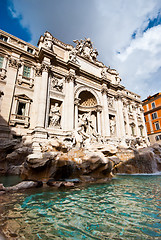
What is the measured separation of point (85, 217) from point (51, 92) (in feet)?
42.7

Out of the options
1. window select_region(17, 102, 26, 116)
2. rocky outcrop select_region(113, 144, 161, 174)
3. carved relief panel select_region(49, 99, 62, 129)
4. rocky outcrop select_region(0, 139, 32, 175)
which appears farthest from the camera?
carved relief panel select_region(49, 99, 62, 129)

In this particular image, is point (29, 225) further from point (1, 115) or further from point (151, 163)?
point (1, 115)

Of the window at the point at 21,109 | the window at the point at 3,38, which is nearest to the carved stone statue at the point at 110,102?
the window at the point at 21,109

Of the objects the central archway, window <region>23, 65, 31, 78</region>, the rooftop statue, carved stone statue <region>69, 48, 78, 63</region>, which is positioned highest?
the rooftop statue

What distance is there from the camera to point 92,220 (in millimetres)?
2328

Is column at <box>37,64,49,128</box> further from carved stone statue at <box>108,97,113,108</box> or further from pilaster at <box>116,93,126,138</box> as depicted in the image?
pilaster at <box>116,93,126,138</box>

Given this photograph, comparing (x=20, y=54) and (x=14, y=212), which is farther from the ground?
(x=20, y=54)

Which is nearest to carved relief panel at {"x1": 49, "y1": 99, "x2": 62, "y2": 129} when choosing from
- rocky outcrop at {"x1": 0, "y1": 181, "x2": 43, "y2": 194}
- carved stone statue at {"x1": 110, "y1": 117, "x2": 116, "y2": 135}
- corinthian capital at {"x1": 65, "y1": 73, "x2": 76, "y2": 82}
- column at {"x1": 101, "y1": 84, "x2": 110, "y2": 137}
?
corinthian capital at {"x1": 65, "y1": 73, "x2": 76, "y2": 82}

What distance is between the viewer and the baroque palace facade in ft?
39.2

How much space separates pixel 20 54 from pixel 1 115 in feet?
23.7

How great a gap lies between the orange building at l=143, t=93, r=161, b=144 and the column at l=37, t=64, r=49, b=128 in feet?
82.3

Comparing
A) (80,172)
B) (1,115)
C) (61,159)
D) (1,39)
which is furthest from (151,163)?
(1,39)

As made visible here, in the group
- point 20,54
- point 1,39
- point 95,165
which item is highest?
point 1,39

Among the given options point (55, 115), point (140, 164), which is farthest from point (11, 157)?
point (140, 164)
